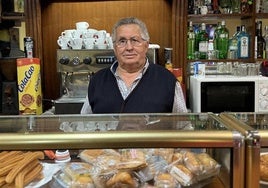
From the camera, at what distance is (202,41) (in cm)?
292

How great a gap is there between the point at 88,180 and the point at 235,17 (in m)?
2.23

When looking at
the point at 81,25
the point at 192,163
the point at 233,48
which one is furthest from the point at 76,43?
the point at 192,163

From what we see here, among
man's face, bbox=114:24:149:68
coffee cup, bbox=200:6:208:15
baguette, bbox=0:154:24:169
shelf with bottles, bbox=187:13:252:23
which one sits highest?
coffee cup, bbox=200:6:208:15

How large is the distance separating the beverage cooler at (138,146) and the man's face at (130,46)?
73cm

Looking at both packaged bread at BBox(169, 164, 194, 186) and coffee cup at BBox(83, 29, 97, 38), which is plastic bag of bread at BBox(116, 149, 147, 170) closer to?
packaged bread at BBox(169, 164, 194, 186)

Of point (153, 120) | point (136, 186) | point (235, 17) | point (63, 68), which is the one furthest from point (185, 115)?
point (235, 17)

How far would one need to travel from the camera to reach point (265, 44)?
2.93 metres

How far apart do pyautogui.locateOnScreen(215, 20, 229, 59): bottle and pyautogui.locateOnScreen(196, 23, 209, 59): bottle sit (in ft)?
0.31

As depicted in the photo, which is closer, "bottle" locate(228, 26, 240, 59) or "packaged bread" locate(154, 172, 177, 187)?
"packaged bread" locate(154, 172, 177, 187)

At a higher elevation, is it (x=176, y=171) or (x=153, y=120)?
(x=153, y=120)

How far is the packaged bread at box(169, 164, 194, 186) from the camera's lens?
1046 millimetres

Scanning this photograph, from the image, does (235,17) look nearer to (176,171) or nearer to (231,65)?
(231,65)

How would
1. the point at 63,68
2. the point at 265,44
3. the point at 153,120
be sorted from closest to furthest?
1. the point at 153,120
2. the point at 63,68
3. the point at 265,44

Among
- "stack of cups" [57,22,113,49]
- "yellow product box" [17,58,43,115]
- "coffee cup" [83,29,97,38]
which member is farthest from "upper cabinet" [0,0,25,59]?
"coffee cup" [83,29,97,38]
